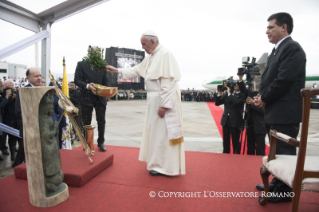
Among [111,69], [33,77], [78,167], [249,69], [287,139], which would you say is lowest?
[78,167]

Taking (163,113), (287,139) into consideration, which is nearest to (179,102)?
(163,113)

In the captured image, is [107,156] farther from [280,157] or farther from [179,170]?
[280,157]

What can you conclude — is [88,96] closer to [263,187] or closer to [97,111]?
[97,111]

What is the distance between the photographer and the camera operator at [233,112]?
397cm

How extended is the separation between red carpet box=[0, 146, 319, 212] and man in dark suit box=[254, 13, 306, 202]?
1.30ft

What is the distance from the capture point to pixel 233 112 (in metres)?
3.99

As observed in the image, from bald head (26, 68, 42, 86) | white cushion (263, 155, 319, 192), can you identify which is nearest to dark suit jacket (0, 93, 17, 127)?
bald head (26, 68, 42, 86)

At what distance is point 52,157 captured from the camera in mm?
2096

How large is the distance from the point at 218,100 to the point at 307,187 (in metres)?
2.73

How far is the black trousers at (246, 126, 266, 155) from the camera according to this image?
12.6ft

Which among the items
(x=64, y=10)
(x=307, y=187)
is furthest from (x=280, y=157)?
(x=64, y=10)

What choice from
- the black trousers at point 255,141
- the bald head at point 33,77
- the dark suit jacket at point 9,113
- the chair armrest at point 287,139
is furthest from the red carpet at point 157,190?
the dark suit jacket at point 9,113

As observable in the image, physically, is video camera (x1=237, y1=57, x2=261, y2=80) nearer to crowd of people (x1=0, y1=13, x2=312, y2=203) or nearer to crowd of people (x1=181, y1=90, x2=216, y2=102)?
crowd of people (x1=0, y1=13, x2=312, y2=203)

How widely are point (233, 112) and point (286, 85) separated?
6.05 feet
